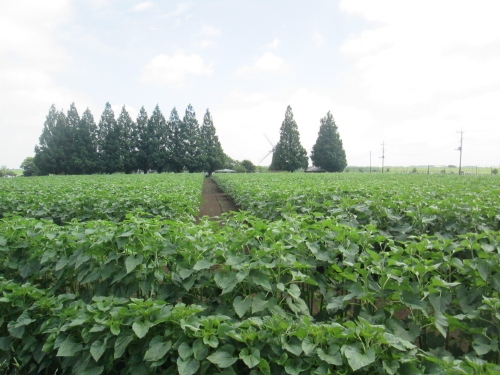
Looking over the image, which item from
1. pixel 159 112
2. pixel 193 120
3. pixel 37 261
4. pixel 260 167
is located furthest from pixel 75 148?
pixel 37 261

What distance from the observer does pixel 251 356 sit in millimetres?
1993

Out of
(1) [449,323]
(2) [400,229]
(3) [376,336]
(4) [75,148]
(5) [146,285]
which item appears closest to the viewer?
(3) [376,336]

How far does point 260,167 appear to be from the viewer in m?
86.9

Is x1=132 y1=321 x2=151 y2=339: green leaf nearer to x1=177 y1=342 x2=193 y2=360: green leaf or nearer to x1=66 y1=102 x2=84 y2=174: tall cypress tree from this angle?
x1=177 y1=342 x2=193 y2=360: green leaf

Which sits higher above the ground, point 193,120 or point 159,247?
point 193,120

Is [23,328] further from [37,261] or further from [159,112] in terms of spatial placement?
[159,112]

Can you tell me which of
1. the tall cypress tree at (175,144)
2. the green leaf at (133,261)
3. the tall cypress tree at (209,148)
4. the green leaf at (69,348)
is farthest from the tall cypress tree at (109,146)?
the green leaf at (69,348)

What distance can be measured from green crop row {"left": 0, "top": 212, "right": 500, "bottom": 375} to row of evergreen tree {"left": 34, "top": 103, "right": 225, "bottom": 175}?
210 feet

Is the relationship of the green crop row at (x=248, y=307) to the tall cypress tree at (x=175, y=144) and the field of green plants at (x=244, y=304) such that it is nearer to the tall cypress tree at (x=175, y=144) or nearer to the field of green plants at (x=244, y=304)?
the field of green plants at (x=244, y=304)

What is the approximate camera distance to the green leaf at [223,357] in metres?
2.00

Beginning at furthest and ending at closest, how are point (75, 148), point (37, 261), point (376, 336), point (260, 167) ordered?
1. point (260, 167)
2. point (75, 148)
3. point (37, 261)
4. point (376, 336)

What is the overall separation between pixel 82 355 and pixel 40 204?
562cm

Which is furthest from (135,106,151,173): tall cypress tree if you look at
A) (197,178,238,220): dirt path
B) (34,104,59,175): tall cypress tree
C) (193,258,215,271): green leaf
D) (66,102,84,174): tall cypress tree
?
(193,258,215,271): green leaf

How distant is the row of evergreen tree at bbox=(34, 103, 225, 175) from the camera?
62031 mm
